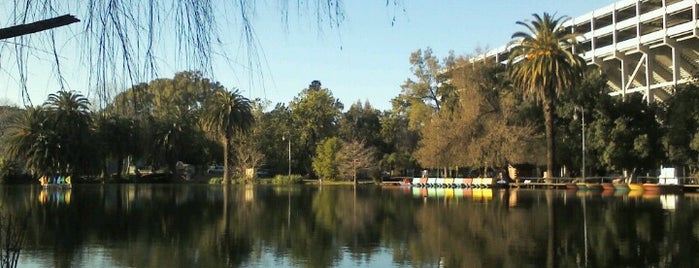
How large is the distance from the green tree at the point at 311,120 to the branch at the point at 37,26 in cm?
10482

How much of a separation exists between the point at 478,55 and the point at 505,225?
198 ft

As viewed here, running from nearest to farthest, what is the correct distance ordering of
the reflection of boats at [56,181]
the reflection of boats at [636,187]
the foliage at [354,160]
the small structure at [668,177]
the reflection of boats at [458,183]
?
1. the reflection of boats at [636,187]
2. the small structure at [668,177]
3. the reflection of boats at [458,183]
4. the reflection of boats at [56,181]
5. the foliage at [354,160]

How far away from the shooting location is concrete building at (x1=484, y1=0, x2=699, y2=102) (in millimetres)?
69312

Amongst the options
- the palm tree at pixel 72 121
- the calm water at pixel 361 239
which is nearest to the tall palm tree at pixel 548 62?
the calm water at pixel 361 239

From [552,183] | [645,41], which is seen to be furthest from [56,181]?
[645,41]

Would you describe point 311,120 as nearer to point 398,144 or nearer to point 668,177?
point 398,144

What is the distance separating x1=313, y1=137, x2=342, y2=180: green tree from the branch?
9264 cm

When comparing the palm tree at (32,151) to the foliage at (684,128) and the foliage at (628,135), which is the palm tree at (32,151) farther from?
the foliage at (684,128)

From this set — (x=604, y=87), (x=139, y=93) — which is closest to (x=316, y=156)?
(x=604, y=87)

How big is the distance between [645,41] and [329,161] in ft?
140

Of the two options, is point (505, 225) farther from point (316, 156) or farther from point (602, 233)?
point (316, 156)

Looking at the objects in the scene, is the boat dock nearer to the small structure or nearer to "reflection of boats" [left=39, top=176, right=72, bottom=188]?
the small structure

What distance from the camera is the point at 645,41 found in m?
72.5

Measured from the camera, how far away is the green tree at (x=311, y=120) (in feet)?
359
